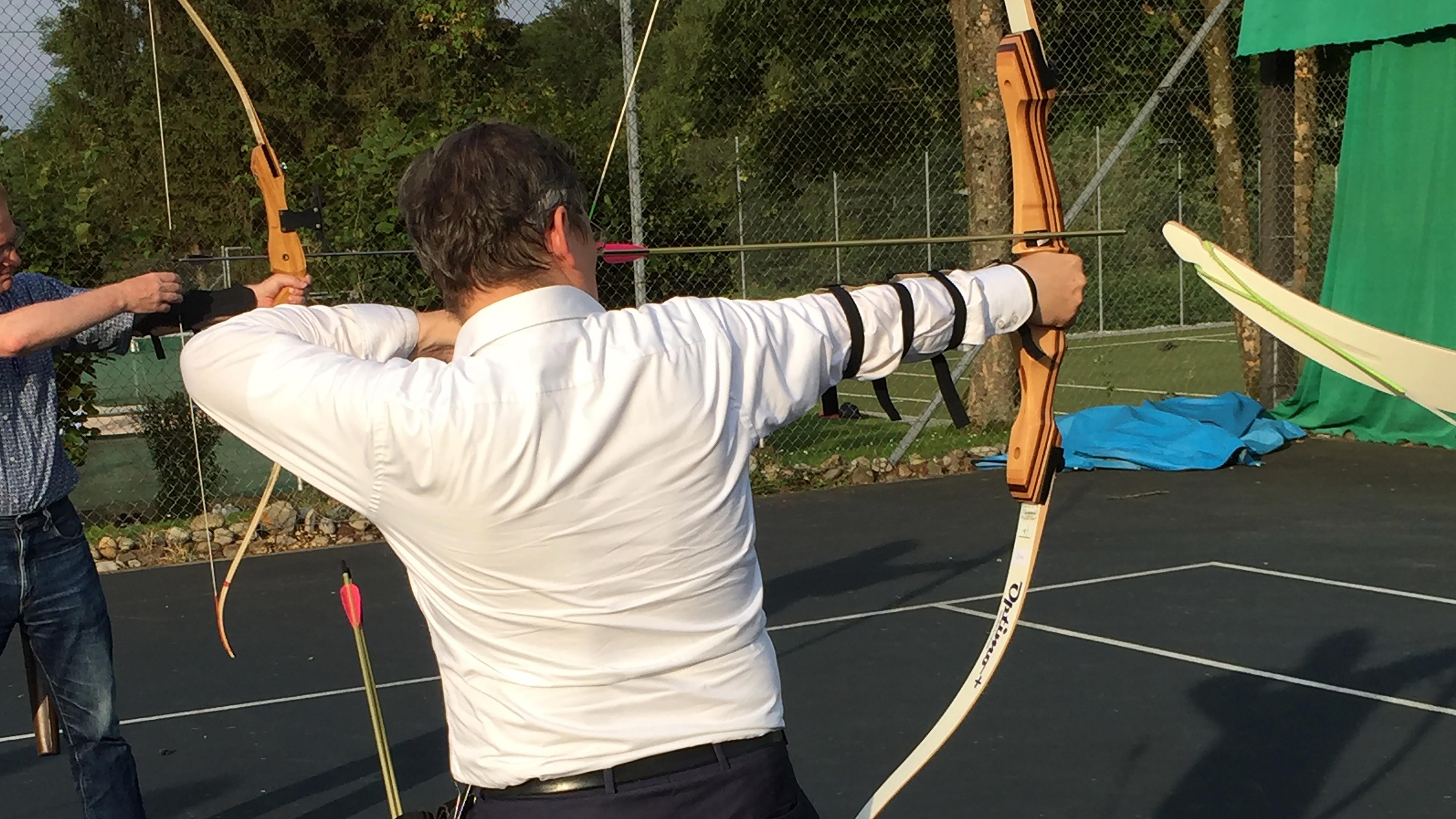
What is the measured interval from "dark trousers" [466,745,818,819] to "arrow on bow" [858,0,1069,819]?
674 mm

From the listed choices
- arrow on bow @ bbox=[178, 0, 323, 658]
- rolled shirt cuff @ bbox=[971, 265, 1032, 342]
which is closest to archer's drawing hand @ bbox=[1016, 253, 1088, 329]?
rolled shirt cuff @ bbox=[971, 265, 1032, 342]

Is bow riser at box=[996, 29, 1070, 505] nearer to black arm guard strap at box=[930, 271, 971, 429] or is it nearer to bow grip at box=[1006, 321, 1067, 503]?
bow grip at box=[1006, 321, 1067, 503]

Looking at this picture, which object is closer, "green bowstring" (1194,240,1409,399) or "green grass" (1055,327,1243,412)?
"green bowstring" (1194,240,1409,399)

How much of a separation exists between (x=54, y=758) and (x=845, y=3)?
10710mm

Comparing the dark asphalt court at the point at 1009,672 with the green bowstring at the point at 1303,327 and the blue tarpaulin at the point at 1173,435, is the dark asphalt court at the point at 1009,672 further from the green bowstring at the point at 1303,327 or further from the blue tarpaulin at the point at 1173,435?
the green bowstring at the point at 1303,327

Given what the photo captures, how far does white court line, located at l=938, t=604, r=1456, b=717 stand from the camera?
4617 mm

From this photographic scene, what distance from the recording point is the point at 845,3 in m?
13.8

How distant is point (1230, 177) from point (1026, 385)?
1100 centimetres

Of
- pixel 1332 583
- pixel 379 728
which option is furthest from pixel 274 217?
pixel 1332 583

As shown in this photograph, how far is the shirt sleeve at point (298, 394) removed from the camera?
5.43 ft

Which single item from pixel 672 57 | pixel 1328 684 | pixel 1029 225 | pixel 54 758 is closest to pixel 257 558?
pixel 54 758

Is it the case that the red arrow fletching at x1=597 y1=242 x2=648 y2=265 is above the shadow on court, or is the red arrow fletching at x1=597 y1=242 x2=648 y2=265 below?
above

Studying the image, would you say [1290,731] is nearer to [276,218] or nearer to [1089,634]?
[1089,634]

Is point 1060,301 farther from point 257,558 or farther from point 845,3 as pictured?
point 845,3
